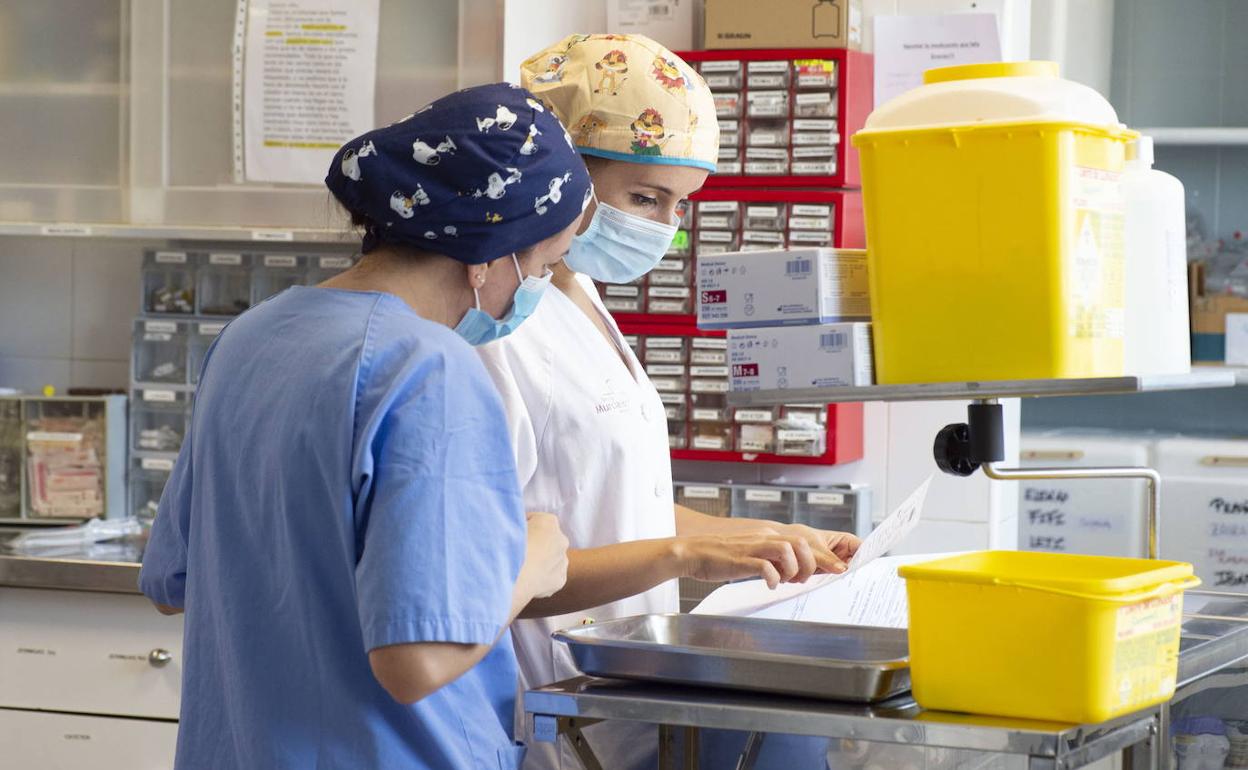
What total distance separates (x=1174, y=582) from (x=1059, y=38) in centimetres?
332

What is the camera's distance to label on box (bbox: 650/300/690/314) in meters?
3.19

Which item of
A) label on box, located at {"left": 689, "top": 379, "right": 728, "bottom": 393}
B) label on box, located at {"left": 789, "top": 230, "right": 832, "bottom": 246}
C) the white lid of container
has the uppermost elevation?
label on box, located at {"left": 789, "top": 230, "right": 832, "bottom": 246}

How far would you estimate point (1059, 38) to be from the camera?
170 inches

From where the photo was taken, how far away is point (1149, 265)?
1414 mm

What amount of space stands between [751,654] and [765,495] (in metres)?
1.85

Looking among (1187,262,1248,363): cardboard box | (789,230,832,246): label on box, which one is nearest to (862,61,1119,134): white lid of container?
(789,230,832,246): label on box

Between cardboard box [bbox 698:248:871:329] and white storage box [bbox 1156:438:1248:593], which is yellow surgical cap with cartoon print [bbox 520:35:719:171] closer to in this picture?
cardboard box [bbox 698:248:871:329]

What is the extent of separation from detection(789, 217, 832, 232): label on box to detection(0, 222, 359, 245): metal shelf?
1.02m

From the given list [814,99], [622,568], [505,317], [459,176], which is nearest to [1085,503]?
[814,99]

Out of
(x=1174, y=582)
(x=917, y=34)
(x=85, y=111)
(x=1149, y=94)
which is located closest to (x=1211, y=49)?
(x=1149, y=94)

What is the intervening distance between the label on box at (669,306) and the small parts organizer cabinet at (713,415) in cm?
4

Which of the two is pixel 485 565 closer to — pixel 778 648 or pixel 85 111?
pixel 778 648

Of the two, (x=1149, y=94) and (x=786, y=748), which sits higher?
(x=1149, y=94)

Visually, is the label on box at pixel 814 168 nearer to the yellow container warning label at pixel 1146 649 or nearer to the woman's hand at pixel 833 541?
the woman's hand at pixel 833 541
